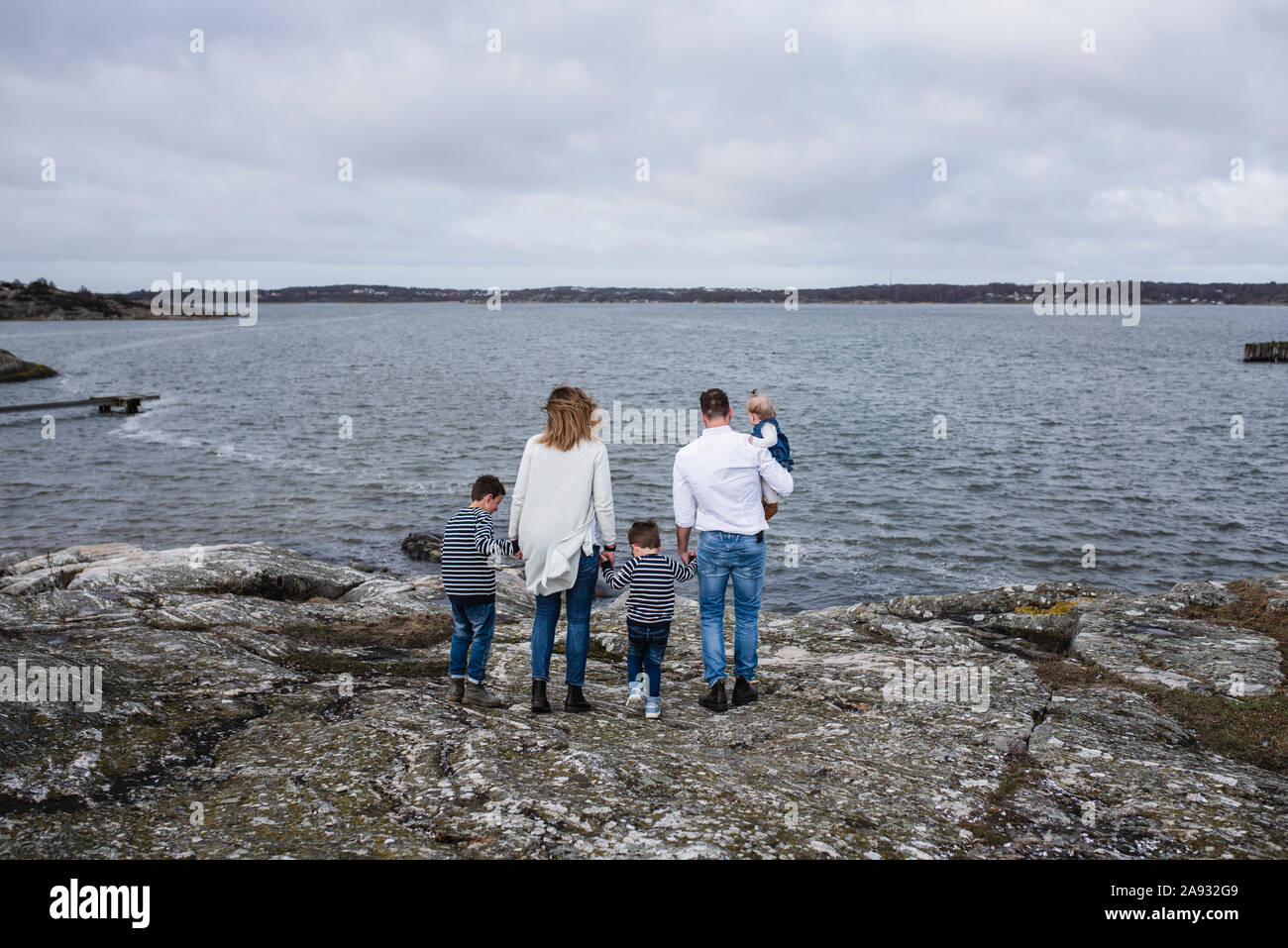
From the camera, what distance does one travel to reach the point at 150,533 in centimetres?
2314

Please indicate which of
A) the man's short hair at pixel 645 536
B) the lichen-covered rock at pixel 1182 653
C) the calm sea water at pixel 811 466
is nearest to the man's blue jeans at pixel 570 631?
the man's short hair at pixel 645 536

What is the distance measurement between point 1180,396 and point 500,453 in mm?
48277

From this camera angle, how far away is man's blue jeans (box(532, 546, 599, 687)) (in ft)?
23.1

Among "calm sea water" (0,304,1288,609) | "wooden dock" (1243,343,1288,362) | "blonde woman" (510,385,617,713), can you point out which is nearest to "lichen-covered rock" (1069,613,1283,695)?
"blonde woman" (510,385,617,713)

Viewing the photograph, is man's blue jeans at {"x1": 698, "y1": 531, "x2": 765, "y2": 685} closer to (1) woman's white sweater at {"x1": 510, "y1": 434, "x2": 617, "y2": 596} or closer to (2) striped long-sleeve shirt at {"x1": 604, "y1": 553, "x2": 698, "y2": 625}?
(2) striped long-sleeve shirt at {"x1": 604, "y1": 553, "x2": 698, "y2": 625}

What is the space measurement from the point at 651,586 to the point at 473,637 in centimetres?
172

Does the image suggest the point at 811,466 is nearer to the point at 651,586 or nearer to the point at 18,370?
the point at 651,586

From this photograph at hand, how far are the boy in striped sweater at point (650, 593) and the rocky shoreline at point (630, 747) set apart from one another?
460mm

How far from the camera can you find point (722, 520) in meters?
7.48

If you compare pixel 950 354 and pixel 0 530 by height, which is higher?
pixel 950 354

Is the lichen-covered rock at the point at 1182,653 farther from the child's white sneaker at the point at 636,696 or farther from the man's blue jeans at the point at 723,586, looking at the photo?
the child's white sneaker at the point at 636,696
